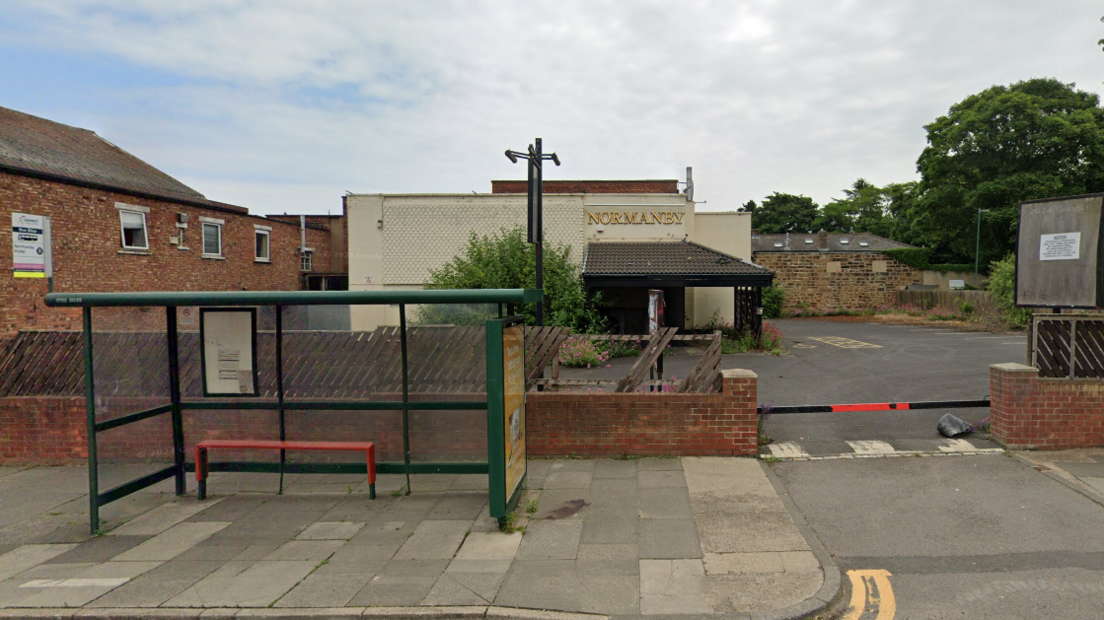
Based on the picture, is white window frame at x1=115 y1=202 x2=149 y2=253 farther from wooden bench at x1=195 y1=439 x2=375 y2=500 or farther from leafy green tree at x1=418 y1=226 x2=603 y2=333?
wooden bench at x1=195 y1=439 x2=375 y2=500

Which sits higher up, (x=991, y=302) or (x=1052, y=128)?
(x=1052, y=128)

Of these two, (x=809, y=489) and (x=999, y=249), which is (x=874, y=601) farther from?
(x=999, y=249)

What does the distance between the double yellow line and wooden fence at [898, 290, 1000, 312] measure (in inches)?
999

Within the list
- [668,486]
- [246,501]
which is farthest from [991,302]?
[246,501]

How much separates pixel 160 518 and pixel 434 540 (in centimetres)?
308

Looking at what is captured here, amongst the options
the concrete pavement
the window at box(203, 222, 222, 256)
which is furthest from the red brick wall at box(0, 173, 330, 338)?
→ the concrete pavement

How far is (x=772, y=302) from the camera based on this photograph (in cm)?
3225

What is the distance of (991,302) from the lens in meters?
25.7

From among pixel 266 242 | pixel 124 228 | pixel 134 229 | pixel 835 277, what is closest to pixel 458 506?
pixel 124 228

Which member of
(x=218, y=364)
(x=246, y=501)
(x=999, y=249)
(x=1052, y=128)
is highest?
(x=1052, y=128)

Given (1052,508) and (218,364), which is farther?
(218,364)

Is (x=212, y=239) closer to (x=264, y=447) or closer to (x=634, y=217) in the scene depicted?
(x=634, y=217)

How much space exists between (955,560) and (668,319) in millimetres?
16542

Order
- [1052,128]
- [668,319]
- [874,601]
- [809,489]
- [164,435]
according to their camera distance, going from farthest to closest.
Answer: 1. [1052,128]
2. [668,319]
3. [164,435]
4. [809,489]
5. [874,601]
